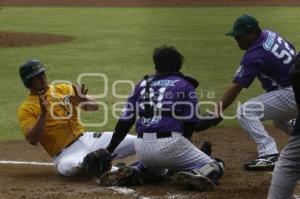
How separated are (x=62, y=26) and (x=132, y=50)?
30.6ft

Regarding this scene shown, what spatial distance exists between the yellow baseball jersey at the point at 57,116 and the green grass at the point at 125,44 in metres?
2.42

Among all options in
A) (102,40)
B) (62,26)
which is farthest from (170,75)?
(62,26)

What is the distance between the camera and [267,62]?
7039mm

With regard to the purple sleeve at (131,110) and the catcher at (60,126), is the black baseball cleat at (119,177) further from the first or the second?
the purple sleeve at (131,110)

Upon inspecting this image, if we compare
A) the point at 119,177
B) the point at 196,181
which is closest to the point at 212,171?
the point at 196,181

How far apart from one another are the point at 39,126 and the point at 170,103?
50.5 inches

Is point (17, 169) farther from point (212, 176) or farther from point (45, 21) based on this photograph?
point (45, 21)

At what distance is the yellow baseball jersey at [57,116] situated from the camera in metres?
6.66

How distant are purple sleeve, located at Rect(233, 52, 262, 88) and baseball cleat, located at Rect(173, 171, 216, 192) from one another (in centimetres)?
137

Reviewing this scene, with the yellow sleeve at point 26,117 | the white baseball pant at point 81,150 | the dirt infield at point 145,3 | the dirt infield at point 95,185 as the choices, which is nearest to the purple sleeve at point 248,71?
the dirt infield at point 95,185

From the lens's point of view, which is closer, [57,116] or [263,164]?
[57,116]

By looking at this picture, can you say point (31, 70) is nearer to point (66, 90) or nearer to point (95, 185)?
point (66, 90)

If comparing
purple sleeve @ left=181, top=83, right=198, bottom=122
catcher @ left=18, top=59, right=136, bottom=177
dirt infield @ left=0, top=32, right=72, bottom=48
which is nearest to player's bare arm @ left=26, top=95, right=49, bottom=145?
catcher @ left=18, top=59, right=136, bottom=177

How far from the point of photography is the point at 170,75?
20.5ft
